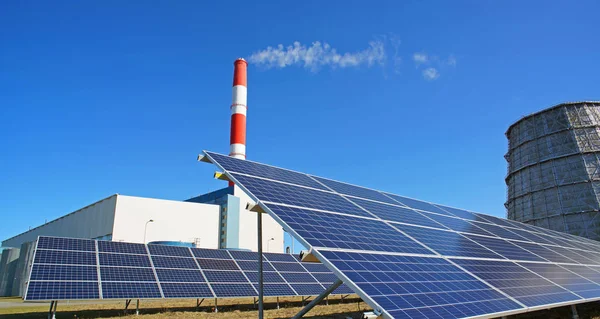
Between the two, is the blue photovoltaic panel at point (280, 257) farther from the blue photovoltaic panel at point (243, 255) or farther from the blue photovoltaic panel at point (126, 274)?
the blue photovoltaic panel at point (126, 274)

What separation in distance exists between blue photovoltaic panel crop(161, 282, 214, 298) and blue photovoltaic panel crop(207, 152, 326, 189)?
274 inches

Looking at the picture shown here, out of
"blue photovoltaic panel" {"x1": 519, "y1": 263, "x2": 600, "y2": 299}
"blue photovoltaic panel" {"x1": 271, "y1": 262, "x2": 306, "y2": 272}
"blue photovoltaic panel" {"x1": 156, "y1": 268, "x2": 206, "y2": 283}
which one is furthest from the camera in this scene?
"blue photovoltaic panel" {"x1": 271, "y1": 262, "x2": 306, "y2": 272}

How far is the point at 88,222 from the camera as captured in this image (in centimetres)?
5884

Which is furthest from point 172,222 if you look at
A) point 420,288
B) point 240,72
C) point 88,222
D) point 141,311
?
point 420,288

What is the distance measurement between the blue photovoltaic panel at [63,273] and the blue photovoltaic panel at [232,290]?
17.3 ft

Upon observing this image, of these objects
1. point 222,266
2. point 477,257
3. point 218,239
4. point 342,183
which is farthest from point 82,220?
point 477,257

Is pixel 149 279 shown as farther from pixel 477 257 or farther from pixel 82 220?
pixel 82 220

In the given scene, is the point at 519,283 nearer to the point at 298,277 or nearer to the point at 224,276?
the point at 298,277

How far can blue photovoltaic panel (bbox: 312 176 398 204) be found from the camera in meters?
17.1

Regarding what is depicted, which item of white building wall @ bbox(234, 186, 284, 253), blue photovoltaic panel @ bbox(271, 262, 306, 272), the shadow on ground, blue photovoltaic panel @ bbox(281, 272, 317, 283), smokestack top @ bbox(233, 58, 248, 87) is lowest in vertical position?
the shadow on ground

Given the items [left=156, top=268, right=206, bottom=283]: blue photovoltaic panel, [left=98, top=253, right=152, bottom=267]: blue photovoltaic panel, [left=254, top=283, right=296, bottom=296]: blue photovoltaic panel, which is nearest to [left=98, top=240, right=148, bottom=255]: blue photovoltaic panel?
[left=98, top=253, right=152, bottom=267]: blue photovoltaic panel

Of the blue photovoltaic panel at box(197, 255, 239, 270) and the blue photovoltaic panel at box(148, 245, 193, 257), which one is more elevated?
the blue photovoltaic panel at box(148, 245, 193, 257)

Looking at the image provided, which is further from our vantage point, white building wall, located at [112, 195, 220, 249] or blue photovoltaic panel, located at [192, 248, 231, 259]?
white building wall, located at [112, 195, 220, 249]

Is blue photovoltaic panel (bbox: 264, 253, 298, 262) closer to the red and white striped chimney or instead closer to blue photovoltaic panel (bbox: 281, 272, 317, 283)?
blue photovoltaic panel (bbox: 281, 272, 317, 283)
